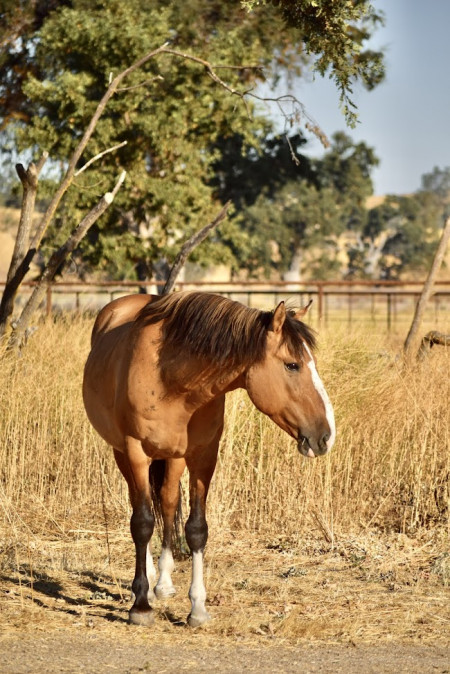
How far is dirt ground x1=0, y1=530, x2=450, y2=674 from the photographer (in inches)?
169

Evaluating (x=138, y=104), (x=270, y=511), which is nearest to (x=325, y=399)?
(x=270, y=511)

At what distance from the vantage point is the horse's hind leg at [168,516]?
5344 millimetres

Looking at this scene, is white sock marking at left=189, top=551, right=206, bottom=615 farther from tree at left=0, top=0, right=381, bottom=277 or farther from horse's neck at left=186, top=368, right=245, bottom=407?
tree at left=0, top=0, right=381, bottom=277

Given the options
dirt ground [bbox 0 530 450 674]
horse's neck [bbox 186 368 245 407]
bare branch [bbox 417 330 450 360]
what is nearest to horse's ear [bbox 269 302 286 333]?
horse's neck [bbox 186 368 245 407]

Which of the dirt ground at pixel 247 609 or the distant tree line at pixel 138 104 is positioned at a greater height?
the distant tree line at pixel 138 104

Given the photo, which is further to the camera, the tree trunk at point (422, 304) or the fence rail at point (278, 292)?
the fence rail at point (278, 292)

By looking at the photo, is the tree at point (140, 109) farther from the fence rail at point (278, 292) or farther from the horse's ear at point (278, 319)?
the horse's ear at point (278, 319)

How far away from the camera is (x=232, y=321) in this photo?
459 centimetres

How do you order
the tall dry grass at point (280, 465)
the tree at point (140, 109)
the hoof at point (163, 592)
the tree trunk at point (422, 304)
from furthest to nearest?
the tree at point (140, 109), the tree trunk at point (422, 304), the tall dry grass at point (280, 465), the hoof at point (163, 592)

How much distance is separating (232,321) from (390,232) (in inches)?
2528

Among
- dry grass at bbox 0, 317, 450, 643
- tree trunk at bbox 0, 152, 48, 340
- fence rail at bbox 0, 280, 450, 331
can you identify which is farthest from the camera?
fence rail at bbox 0, 280, 450, 331

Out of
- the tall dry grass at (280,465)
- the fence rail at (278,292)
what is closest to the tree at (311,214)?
the fence rail at (278,292)

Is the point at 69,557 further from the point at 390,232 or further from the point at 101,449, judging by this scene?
the point at 390,232

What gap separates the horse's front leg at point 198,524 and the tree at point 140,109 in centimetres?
1377
